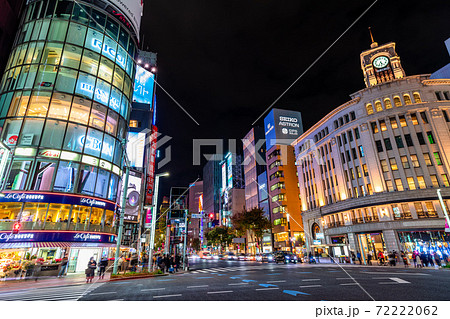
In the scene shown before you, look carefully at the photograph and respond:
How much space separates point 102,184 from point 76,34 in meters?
20.1

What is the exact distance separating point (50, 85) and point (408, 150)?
5283 centimetres

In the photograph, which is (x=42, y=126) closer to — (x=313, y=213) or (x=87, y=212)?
(x=87, y=212)

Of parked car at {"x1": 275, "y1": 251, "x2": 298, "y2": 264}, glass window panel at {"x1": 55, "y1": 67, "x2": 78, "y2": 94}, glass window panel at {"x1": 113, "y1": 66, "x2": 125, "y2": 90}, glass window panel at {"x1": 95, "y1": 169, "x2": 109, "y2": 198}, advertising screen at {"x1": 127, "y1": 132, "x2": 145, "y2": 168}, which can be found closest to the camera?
glass window panel at {"x1": 95, "y1": 169, "x2": 109, "y2": 198}

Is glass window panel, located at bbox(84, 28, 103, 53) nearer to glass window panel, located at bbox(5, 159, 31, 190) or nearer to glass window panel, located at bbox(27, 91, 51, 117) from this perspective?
glass window panel, located at bbox(27, 91, 51, 117)

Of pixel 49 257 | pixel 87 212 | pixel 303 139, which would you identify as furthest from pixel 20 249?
pixel 303 139

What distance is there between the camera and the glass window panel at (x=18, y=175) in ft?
78.1

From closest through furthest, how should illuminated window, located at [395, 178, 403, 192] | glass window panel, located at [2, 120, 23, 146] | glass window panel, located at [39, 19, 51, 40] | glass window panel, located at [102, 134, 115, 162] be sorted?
glass window panel, located at [2, 120, 23, 146] < glass window panel, located at [39, 19, 51, 40] < glass window panel, located at [102, 134, 115, 162] < illuminated window, located at [395, 178, 403, 192]

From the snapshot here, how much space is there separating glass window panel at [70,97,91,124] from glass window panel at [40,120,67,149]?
5.03 ft

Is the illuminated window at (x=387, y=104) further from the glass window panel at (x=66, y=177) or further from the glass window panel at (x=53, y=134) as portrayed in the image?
the glass window panel at (x=53, y=134)

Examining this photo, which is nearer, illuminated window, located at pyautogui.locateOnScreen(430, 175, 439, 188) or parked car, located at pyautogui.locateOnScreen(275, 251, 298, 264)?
illuminated window, located at pyautogui.locateOnScreen(430, 175, 439, 188)

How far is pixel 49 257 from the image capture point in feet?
81.2

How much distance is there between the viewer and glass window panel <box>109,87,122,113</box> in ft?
108

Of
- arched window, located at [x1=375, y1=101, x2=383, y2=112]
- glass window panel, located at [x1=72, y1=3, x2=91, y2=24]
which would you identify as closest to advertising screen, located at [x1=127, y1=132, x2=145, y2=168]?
glass window panel, located at [x1=72, y1=3, x2=91, y2=24]

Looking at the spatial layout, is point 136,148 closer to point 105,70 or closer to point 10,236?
point 105,70
